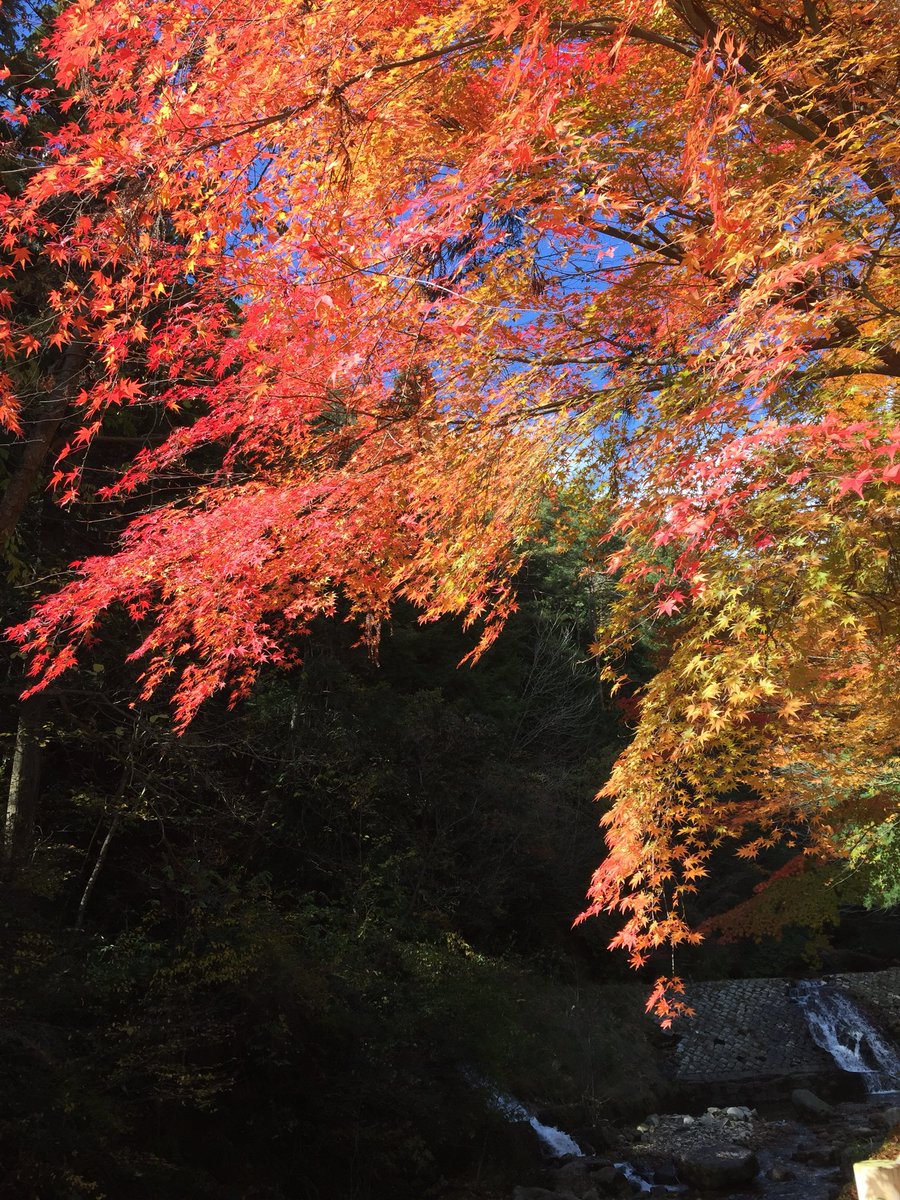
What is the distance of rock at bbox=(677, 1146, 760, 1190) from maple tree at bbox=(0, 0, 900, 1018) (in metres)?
6.32

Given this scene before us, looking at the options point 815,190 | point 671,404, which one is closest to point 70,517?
point 671,404

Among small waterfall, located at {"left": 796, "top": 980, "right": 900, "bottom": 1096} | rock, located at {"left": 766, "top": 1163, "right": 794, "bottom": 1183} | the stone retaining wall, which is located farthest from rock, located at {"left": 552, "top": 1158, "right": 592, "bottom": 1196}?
small waterfall, located at {"left": 796, "top": 980, "right": 900, "bottom": 1096}

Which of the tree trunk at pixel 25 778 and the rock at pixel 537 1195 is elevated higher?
the tree trunk at pixel 25 778

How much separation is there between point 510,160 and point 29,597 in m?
7.20

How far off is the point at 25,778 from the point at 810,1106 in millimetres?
11954

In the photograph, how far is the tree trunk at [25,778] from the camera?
26.2ft

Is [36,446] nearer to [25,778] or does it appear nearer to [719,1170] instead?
[25,778]

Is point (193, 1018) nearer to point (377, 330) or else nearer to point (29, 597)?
point (29, 597)

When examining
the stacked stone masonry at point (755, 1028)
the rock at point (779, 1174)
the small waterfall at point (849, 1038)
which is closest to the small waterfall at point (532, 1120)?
the rock at point (779, 1174)

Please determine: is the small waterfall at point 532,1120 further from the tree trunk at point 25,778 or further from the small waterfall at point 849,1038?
the small waterfall at point 849,1038

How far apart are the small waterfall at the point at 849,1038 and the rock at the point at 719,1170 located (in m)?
5.41

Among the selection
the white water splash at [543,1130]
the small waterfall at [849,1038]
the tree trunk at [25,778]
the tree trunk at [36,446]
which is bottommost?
the white water splash at [543,1130]

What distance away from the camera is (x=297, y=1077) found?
8375 mm

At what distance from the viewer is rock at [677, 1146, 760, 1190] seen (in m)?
10.2
